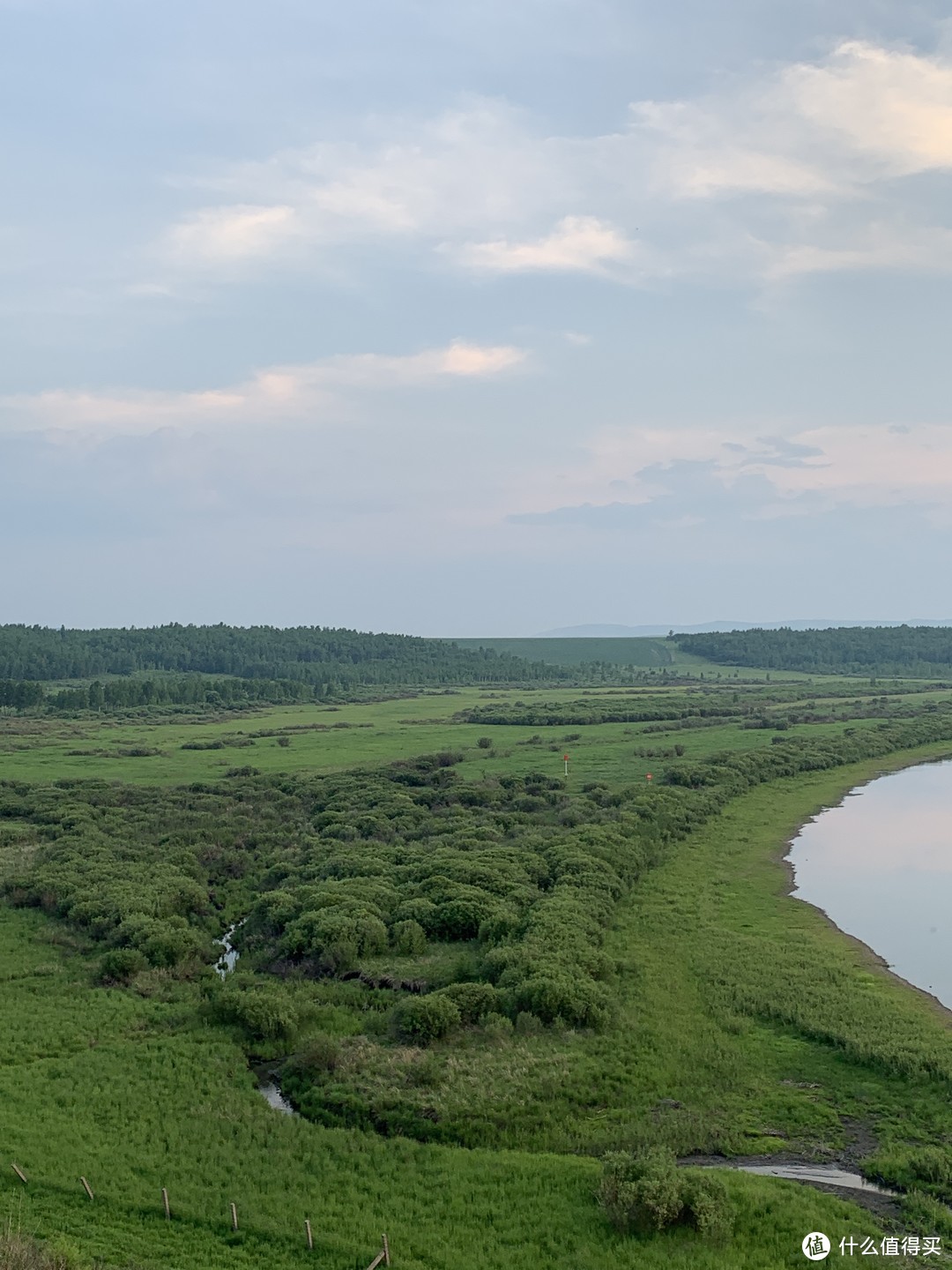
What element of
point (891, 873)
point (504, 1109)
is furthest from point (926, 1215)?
point (891, 873)

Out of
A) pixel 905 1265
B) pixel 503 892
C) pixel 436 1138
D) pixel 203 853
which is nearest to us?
pixel 905 1265

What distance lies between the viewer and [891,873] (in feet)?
148

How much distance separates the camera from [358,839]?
4809 cm

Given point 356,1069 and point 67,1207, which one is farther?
point 356,1069

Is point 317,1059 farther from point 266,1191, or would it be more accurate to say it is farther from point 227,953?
point 227,953

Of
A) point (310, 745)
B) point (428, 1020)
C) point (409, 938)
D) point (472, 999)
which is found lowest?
point (310, 745)

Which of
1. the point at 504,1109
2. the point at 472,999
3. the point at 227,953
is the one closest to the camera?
the point at 504,1109

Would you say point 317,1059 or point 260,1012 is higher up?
point 260,1012

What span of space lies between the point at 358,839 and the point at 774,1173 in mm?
31224

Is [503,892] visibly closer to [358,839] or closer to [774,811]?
[358,839]

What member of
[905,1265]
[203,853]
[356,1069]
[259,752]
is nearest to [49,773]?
[259,752]

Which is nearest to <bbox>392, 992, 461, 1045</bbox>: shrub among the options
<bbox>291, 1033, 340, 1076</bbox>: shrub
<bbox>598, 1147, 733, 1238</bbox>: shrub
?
<bbox>291, 1033, 340, 1076</bbox>: shrub
